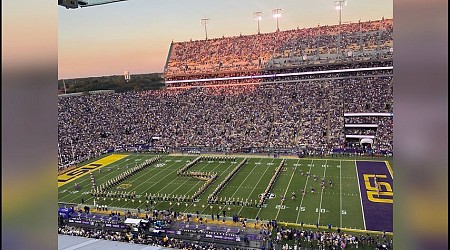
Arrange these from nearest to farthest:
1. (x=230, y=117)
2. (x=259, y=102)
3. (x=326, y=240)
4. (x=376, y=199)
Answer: (x=326, y=240) < (x=376, y=199) < (x=230, y=117) < (x=259, y=102)

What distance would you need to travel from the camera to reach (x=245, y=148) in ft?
89.0

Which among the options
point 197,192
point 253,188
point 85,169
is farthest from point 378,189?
point 85,169

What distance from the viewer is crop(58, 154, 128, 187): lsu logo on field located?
71.6ft

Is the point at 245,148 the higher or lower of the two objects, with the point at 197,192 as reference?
higher

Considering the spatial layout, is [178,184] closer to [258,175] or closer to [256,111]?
[258,175]

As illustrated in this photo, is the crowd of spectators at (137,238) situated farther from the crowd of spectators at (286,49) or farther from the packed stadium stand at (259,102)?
the crowd of spectators at (286,49)

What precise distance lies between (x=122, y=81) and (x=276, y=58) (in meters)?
22.3

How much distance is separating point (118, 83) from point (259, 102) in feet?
80.4

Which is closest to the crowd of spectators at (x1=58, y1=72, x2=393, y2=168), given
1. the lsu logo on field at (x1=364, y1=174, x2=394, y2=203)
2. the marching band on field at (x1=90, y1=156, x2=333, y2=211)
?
the marching band on field at (x1=90, y1=156, x2=333, y2=211)

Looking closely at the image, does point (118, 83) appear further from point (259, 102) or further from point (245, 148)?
point (245, 148)

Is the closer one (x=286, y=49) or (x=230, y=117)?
(x=230, y=117)

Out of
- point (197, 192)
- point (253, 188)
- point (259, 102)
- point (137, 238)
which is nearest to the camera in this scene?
point (137, 238)
